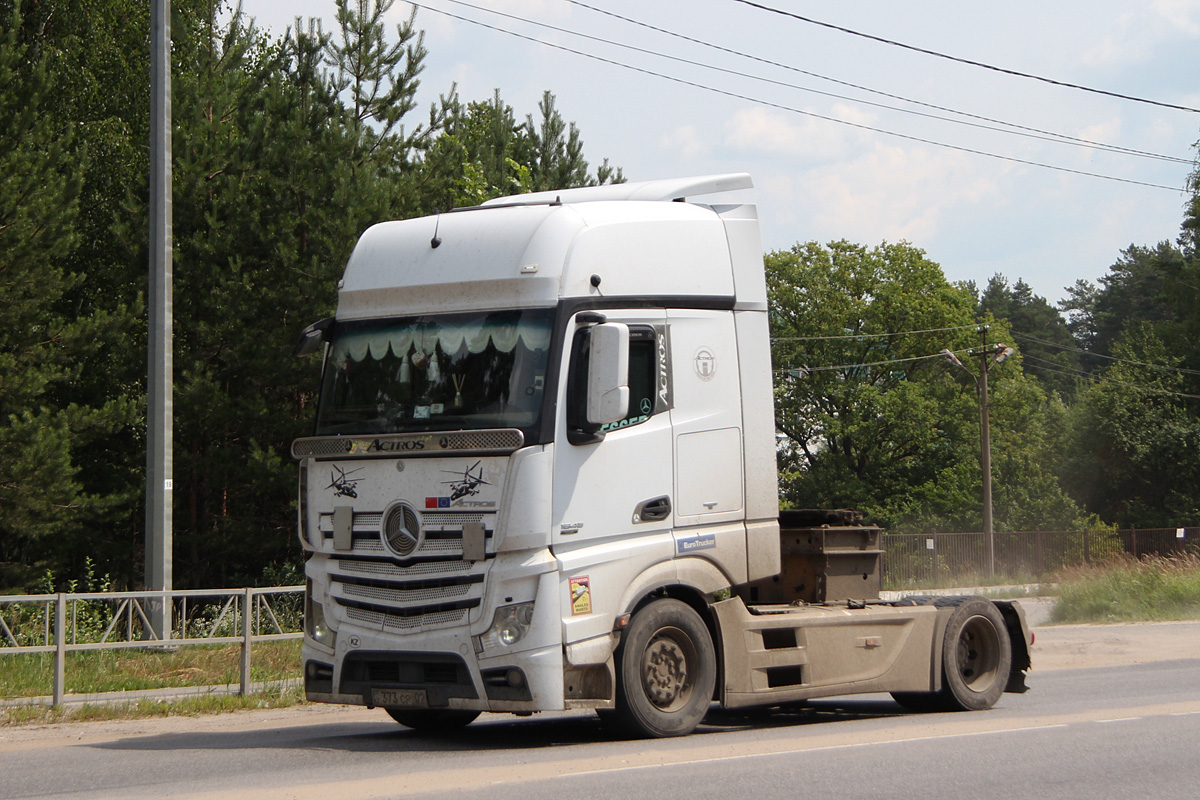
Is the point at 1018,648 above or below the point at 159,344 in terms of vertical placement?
below

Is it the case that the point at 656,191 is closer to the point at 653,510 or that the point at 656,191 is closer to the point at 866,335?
the point at 653,510

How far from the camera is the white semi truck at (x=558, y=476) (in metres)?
9.27

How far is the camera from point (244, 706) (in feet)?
43.0

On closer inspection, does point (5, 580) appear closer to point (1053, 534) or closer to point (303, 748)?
point (303, 748)

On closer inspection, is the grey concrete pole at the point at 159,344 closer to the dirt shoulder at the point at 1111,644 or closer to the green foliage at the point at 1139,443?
the dirt shoulder at the point at 1111,644

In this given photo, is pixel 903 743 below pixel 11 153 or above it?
below

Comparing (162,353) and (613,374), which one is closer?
(613,374)

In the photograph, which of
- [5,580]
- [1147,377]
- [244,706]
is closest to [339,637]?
[244,706]

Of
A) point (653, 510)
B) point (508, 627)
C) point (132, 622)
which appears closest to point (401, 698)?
point (508, 627)

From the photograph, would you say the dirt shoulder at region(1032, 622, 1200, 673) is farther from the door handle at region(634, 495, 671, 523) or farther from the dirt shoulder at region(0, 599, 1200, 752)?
the door handle at region(634, 495, 671, 523)

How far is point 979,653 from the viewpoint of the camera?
12500mm

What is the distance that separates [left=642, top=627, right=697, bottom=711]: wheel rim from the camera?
9844 mm

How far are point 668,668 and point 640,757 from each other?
3.84ft

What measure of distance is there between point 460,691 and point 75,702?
5.28m
